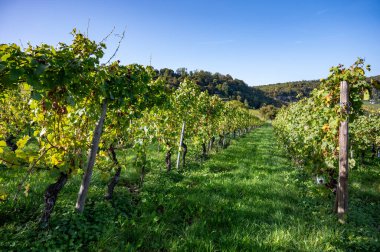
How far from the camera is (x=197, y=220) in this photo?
5.37 meters

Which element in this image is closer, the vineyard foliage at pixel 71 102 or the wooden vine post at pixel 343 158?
the vineyard foliage at pixel 71 102

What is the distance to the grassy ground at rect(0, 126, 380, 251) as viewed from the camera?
4285 millimetres

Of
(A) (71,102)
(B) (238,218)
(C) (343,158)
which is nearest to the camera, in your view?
(A) (71,102)

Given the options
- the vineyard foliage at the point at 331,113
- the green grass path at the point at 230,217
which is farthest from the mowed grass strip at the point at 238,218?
the vineyard foliage at the point at 331,113

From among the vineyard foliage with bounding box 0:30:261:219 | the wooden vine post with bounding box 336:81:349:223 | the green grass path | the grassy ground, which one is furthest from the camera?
the wooden vine post with bounding box 336:81:349:223

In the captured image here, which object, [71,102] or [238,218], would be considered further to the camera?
[238,218]

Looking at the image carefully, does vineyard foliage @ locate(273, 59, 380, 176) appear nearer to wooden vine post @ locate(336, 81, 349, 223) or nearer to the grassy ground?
wooden vine post @ locate(336, 81, 349, 223)

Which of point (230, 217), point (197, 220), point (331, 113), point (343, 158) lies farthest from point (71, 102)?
point (343, 158)

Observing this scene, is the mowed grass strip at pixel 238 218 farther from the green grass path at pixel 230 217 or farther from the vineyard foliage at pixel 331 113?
the vineyard foliage at pixel 331 113

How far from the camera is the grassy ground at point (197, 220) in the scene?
14.1ft

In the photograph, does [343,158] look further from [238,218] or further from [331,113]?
[238,218]

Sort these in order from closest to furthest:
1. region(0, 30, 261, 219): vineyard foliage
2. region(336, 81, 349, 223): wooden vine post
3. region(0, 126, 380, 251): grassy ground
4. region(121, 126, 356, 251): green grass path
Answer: region(0, 30, 261, 219): vineyard foliage
region(0, 126, 380, 251): grassy ground
region(121, 126, 356, 251): green grass path
region(336, 81, 349, 223): wooden vine post

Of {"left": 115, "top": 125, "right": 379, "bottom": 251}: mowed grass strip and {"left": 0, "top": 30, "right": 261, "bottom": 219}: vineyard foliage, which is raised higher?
{"left": 0, "top": 30, "right": 261, "bottom": 219}: vineyard foliage

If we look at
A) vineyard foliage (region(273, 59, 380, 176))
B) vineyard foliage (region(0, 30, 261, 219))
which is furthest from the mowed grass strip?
vineyard foliage (region(0, 30, 261, 219))
